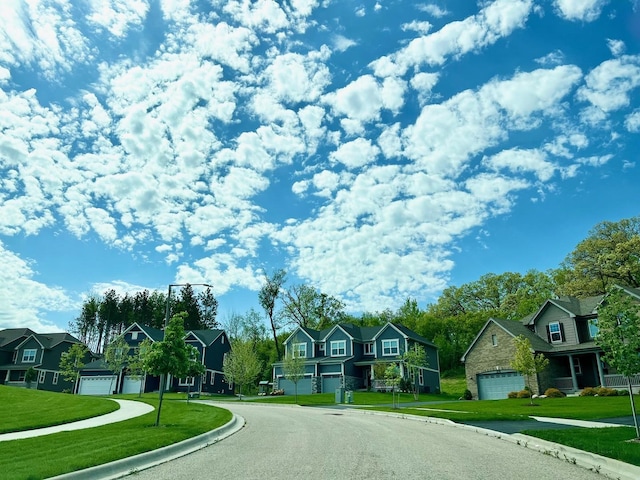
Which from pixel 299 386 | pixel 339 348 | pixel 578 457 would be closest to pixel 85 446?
pixel 578 457

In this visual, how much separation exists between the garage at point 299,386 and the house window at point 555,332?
25.2 m

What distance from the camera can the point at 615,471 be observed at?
9727 mm

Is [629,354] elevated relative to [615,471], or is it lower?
elevated

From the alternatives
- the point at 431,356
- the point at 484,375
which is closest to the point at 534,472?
the point at 484,375

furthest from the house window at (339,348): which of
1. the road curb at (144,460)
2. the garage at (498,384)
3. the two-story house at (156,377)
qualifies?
the road curb at (144,460)

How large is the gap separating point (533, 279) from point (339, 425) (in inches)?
2596

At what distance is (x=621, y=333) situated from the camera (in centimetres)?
1443

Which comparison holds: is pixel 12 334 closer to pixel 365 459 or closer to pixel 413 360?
pixel 413 360

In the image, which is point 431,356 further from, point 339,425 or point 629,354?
point 629,354

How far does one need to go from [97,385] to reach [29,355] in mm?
14675

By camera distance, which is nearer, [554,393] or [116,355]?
[554,393]

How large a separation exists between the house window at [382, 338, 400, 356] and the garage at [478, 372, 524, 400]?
11878mm

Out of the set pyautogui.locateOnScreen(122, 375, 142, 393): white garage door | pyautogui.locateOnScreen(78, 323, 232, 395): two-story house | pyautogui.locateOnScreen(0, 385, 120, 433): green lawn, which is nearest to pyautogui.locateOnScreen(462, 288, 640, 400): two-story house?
pyautogui.locateOnScreen(0, 385, 120, 433): green lawn

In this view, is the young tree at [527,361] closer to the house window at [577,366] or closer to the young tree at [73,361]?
the house window at [577,366]
